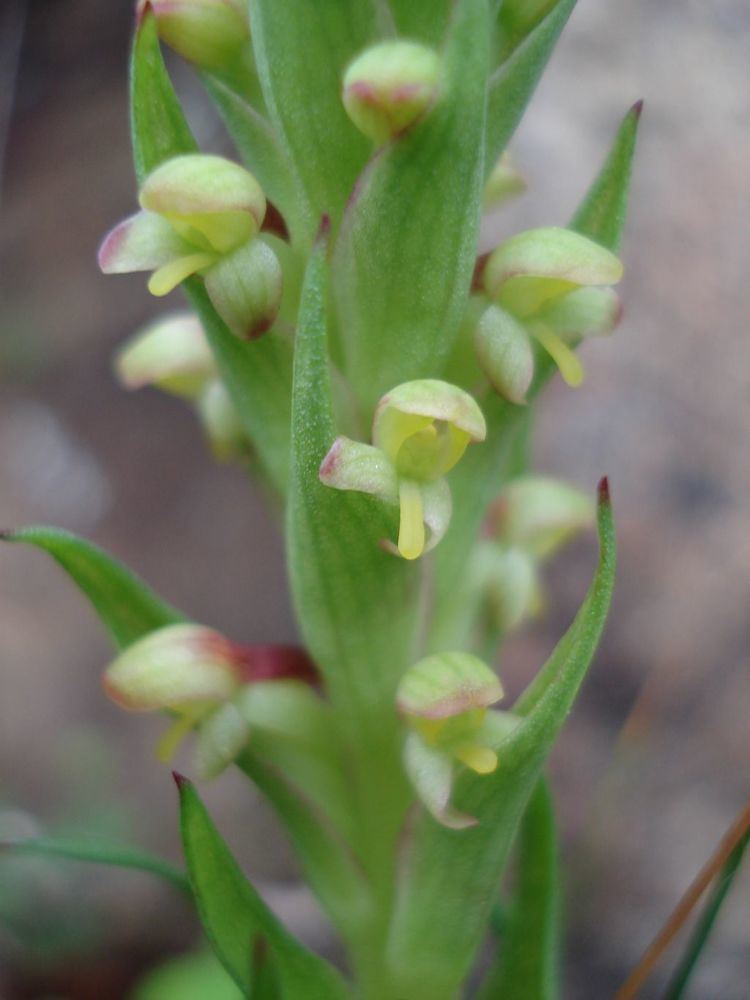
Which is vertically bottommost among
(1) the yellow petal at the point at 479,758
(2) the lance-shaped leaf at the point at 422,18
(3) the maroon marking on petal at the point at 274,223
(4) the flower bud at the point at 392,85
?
(1) the yellow petal at the point at 479,758

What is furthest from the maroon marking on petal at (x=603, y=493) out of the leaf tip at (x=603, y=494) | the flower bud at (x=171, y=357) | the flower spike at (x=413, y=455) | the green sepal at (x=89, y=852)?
the green sepal at (x=89, y=852)

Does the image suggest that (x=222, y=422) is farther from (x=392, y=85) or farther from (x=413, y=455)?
(x=392, y=85)

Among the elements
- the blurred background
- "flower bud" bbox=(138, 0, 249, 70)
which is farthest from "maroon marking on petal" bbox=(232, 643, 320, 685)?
the blurred background

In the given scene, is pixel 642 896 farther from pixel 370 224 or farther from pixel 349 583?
pixel 370 224

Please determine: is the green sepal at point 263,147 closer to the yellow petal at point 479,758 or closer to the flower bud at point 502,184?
the flower bud at point 502,184

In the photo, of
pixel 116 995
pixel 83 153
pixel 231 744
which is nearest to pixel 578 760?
pixel 116 995

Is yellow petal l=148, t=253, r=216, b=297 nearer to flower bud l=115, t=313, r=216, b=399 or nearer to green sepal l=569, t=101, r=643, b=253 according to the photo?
flower bud l=115, t=313, r=216, b=399
